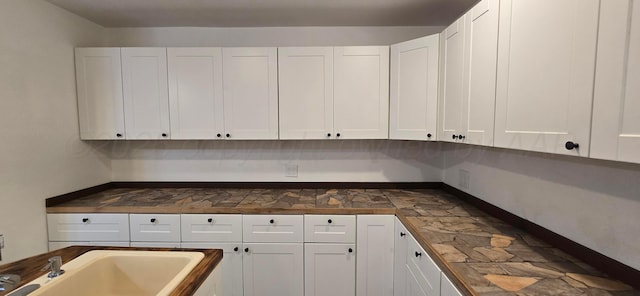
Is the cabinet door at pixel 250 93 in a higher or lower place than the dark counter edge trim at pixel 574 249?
higher

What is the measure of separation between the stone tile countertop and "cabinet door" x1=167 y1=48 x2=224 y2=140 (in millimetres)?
548

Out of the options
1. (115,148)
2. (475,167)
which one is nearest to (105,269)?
(115,148)

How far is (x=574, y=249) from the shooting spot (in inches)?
46.8

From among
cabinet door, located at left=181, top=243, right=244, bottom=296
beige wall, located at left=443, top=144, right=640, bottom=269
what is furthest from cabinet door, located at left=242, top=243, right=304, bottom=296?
beige wall, located at left=443, top=144, right=640, bottom=269

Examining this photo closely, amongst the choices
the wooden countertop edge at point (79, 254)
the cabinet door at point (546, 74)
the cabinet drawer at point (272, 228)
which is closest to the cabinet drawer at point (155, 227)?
the cabinet drawer at point (272, 228)

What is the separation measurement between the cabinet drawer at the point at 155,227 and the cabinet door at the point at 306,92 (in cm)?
101

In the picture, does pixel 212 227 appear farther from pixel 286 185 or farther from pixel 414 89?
pixel 414 89

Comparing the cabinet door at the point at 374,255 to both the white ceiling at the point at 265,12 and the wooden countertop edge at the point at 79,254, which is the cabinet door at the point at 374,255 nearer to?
the wooden countertop edge at the point at 79,254

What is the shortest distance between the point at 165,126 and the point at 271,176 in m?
0.95

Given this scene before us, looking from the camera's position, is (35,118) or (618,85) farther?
(35,118)

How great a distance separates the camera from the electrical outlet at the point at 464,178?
207cm

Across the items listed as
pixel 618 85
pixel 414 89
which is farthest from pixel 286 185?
pixel 618 85

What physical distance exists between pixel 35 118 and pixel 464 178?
304 cm

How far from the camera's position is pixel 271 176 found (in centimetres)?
249
